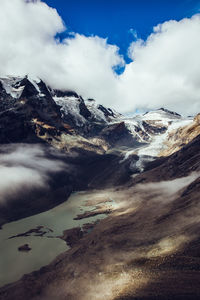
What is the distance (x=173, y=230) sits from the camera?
21.9 meters

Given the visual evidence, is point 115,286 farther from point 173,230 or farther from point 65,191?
point 65,191

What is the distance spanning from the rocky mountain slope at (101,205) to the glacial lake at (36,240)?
1811mm

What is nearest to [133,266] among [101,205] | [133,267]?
[133,267]

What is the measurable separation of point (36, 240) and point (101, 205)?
71.1ft

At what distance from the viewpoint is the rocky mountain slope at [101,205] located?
16.7m

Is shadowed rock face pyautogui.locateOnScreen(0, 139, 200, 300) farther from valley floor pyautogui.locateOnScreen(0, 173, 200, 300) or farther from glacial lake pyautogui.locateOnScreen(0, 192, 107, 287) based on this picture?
glacial lake pyautogui.locateOnScreen(0, 192, 107, 287)

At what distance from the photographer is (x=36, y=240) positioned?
3284cm

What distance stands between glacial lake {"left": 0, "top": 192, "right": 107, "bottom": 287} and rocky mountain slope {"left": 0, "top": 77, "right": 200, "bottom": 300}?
181 centimetres

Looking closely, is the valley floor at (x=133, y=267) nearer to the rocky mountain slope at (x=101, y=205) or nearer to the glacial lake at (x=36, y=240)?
the rocky mountain slope at (x=101, y=205)

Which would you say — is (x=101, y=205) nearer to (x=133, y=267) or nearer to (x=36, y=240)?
(x=36, y=240)

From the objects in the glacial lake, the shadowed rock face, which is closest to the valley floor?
the shadowed rock face

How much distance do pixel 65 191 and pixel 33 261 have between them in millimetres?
40204

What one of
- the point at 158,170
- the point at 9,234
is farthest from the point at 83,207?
the point at 158,170

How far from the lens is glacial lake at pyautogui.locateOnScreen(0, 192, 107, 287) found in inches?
980
